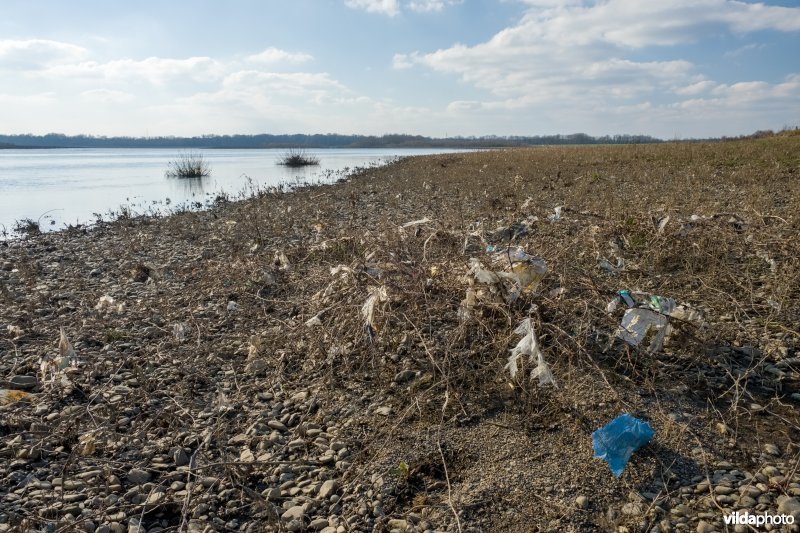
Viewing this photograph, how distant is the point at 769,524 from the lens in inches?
72.6

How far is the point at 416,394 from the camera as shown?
301 centimetres

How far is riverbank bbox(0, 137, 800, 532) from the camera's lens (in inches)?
86.4

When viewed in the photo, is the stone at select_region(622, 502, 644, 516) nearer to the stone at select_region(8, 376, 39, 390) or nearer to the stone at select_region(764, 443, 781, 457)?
the stone at select_region(764, 443, 781, 457)

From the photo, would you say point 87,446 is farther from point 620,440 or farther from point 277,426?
point 620,440

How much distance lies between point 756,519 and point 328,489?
64.6 inches

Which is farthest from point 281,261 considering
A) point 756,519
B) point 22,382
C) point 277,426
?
point 756,519

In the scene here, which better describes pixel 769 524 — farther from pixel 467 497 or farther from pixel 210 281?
pixel 210 281

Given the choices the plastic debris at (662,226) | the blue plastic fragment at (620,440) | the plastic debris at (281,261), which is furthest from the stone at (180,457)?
the plastic debris at (662,226)

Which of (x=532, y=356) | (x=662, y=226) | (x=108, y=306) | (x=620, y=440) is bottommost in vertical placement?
(x=108, y=306)

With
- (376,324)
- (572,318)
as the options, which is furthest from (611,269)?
(376,324)

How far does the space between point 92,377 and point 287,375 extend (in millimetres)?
1373

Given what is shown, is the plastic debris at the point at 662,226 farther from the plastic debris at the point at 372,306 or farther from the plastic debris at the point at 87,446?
the plastic debris at the point at 87,446

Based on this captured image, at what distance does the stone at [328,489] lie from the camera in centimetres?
233

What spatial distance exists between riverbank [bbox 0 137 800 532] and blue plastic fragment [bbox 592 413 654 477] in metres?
0.04
